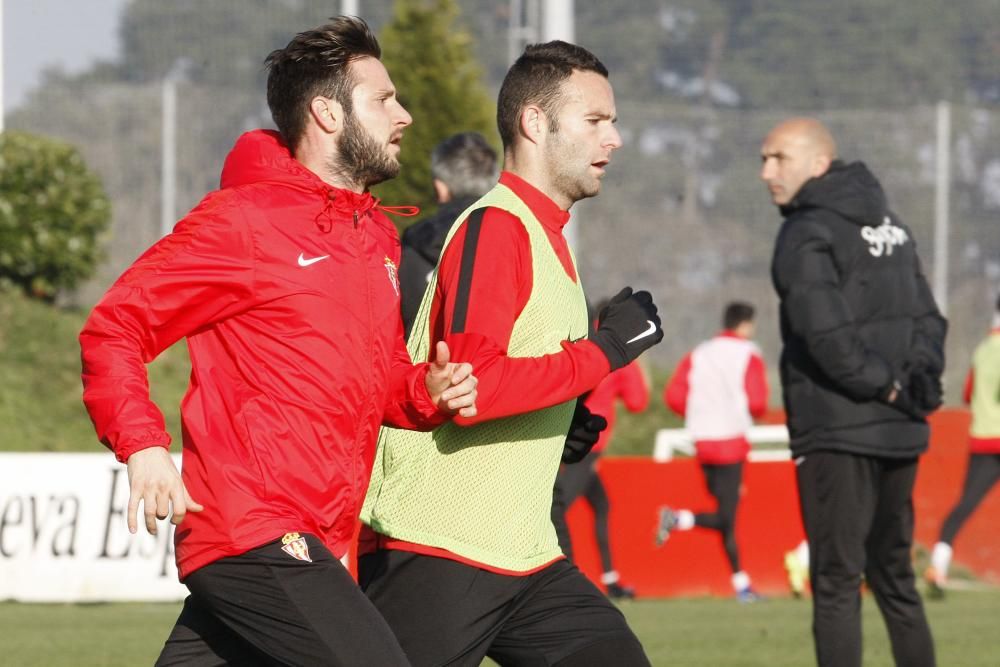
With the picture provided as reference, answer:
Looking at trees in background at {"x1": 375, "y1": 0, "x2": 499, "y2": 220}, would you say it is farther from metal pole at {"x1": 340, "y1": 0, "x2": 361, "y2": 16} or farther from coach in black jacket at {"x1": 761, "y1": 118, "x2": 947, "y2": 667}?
coach in black jacket at {"x1": 761, "y1": 118, "x2": 947, "y2": 667}

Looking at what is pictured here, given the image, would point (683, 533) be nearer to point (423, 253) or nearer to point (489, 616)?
point (423, 253)

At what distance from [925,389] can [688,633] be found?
13.1ft

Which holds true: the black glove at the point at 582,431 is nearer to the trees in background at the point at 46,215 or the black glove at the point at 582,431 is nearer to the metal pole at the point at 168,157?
the trees in background at the point at 46,215

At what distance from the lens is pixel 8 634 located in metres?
9.81

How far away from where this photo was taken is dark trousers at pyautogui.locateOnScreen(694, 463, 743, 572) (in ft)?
41.3

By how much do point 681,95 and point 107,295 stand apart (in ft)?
50.7

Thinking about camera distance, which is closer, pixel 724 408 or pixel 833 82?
pixel 724 408

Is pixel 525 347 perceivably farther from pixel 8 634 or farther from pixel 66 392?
pixel 66 392

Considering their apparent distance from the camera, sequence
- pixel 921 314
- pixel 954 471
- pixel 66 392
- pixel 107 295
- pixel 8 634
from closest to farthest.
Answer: pixel 107 295 → pixel 921 314 → pixel 8 634 → pixel 954 471 → pixel 66 392

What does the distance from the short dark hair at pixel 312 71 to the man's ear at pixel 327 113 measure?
0.01 meters

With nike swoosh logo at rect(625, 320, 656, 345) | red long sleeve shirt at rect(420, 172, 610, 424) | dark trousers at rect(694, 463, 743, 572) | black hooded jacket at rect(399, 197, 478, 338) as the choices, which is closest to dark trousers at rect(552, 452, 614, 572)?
dark trousers at rect(694, 463, 743, 572)

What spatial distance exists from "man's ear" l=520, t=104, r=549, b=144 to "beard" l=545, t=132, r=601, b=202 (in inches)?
1.6

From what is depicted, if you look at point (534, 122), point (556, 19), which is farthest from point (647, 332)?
point (556, 19)

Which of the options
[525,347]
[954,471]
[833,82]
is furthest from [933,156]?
[525,347]
